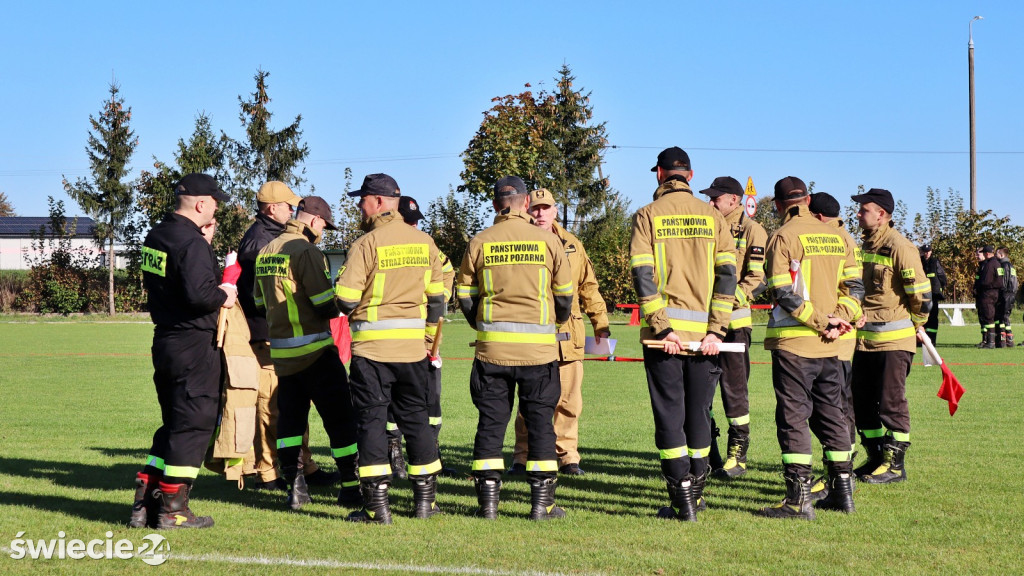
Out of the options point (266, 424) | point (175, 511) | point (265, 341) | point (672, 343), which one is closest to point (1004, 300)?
point (672, 343)

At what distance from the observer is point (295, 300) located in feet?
22.3

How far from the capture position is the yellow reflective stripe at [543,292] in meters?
6.49

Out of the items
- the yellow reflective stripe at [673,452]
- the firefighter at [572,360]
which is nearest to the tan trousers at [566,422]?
the firefighter at [572,360]

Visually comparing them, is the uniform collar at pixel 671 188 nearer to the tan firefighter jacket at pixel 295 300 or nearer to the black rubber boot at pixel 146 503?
the tan firefighter jacket at pixel 295 300

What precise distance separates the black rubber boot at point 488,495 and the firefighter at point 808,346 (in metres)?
1.82

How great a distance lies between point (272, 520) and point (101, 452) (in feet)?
11.5

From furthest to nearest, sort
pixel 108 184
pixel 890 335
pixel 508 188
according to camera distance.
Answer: pixel 108 184
pixel 890 335
pixel 508 188

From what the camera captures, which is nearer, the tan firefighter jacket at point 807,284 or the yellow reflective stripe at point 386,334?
the yellow reflective stripe at point 386,334

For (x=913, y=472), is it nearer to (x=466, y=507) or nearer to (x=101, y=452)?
(x=466, y=507)

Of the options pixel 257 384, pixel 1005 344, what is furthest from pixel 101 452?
pixel 1005 344

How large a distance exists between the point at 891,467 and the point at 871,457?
0.21 m

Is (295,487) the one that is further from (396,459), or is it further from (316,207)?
(316,207)

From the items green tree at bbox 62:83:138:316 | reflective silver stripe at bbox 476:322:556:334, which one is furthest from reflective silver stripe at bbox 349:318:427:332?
green tree at bbox 62:83:138:316

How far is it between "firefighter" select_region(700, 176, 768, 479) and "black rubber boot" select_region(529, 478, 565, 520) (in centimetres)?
209
